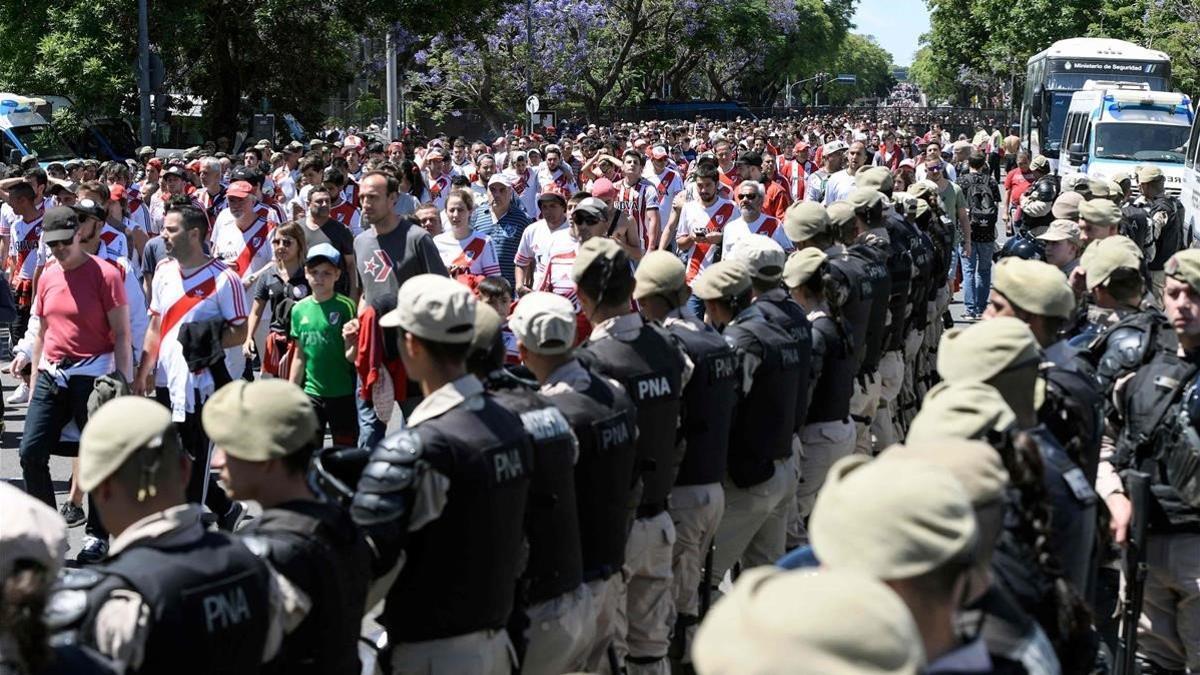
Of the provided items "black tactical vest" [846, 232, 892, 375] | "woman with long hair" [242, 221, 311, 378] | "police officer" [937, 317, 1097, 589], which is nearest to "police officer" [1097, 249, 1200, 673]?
"police officer" [937, 317, 1097, 589]

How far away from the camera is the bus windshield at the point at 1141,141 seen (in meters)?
26.5

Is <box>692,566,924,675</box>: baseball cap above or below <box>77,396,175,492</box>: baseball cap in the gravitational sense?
above

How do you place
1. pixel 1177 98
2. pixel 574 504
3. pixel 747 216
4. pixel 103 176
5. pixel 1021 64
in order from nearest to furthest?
pixel 574 504, pixel 747 216, pixel 103 176, pixel 1177 98, pixel 1021 64

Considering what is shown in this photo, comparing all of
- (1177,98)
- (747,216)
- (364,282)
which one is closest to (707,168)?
(747,216)

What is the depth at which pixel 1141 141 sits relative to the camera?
26688mm

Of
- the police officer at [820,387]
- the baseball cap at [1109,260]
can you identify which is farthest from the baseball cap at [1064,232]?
the baseball cap at [1109,260]

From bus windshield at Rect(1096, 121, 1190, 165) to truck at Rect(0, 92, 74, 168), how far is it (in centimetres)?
1744

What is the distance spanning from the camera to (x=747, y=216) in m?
11.9

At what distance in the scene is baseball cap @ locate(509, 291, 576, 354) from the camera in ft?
17.5

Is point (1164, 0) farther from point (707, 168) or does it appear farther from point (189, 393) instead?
point (189, 393)

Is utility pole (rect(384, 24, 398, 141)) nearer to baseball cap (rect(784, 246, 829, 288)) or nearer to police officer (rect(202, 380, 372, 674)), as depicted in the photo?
baseball cap (rect(784, 246, 829, 288))

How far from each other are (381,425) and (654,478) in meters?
2.94

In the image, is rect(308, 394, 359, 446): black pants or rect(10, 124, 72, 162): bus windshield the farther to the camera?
rect(10, 124, 72, 162): bus windshield

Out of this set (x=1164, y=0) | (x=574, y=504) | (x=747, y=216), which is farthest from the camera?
(x=1164, y=0)
